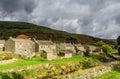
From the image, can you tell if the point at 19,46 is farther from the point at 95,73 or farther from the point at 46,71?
the point at 95,73

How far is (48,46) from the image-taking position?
119m

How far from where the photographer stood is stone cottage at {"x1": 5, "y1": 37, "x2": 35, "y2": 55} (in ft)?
341

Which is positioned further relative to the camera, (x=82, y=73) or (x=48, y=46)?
(x=48, y=46)

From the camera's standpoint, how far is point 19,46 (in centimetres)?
10625

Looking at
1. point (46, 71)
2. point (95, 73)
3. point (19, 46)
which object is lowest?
point (46, 71)

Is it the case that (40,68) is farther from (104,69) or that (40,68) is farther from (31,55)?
(104,69)

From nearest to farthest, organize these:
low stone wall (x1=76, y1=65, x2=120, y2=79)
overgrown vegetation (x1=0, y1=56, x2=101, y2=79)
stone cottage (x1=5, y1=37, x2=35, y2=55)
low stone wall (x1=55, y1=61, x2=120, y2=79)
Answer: low stone wall (x1=55, y1=61, x2=120, y2=79)
low stone wall (x1=76, y1=65, x2=120, y2=79)
overgrown vegetation (x1=0, y1=56, x2=101, y2=79)
stone cottage (x1=5, y1=37, x2=35, y2=55)

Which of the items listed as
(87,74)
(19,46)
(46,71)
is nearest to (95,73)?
(87,74)

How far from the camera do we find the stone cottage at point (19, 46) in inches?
4097

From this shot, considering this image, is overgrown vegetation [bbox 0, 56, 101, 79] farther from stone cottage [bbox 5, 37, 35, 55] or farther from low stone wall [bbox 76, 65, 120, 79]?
stone cottage [bbox 5, 37, 35, 55]

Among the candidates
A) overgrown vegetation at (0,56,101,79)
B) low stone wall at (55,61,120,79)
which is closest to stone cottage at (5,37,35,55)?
overgrown vegetation at (0,56,101,79)

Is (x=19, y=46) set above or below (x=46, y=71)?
above

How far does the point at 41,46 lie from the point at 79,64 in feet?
87.6

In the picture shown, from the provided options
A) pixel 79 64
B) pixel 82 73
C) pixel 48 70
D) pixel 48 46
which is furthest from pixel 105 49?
pixel 82 73
